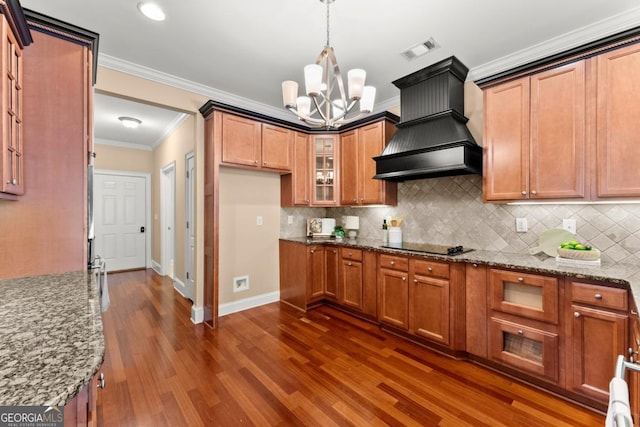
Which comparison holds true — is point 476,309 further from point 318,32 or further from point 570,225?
point 318,32

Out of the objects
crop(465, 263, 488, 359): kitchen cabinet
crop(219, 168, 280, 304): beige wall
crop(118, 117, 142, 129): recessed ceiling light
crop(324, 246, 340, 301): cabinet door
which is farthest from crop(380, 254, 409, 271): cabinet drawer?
crop(118, 117, 142, 129): recessed ceiling light

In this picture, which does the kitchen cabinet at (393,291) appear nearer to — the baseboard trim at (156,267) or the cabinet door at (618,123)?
the cabinet door at (618,123)

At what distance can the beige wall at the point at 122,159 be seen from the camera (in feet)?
17.9

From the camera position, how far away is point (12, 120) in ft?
4.69

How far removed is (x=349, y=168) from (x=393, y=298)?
179cm

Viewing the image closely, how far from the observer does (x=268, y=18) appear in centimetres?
213

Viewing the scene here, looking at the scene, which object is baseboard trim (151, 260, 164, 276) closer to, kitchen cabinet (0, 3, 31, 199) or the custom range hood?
kitchen cabinet (0, 3, 31, 199)

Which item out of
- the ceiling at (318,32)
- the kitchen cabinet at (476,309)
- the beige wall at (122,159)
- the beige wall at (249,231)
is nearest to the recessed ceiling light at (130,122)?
the beige wall at (122,159)

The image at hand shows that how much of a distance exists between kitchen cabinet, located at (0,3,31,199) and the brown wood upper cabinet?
5.57 feet

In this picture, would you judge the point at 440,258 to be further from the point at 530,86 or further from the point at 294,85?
the point at 294,85

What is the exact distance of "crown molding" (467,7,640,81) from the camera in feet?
6.89

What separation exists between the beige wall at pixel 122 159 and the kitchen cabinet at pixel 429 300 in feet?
19.4

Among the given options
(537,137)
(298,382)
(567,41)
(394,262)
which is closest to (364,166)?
(394,262)

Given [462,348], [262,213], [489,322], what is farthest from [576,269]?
[262,213]
